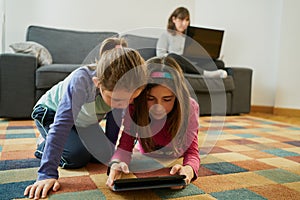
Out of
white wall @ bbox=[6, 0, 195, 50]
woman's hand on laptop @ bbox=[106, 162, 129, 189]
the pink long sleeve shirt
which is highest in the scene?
white wall @ bbox=[6, 0, 195, 50]

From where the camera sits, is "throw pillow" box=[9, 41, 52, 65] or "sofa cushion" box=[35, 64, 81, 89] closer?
"sofa cushion" box=[35, 64, 81, 89]

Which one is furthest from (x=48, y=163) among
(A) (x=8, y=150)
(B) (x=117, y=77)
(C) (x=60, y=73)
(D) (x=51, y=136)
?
(C) (x=60, y=73)

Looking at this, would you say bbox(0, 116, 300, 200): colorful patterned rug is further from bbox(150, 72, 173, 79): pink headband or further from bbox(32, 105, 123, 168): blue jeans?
bbox(150, 72, 173, 79): pink headband

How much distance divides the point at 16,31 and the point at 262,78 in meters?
2.34

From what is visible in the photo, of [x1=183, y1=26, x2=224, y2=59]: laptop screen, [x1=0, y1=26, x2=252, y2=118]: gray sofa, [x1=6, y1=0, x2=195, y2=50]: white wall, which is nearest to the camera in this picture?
[x1=0, y1=26, x2=252, y2=118]: gray sofa

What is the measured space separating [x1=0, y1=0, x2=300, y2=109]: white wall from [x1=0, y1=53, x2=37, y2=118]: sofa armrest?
0.89 metres

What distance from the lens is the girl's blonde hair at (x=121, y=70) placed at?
2.07 feet

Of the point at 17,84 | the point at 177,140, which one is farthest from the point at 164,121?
the point at 17,84

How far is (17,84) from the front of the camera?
1.80 metres

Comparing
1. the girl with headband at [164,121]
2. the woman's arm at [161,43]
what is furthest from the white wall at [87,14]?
the girl with headband at [164,121]

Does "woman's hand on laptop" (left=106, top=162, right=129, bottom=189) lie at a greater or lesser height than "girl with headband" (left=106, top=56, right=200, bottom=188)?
lesser

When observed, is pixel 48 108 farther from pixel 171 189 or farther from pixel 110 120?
pixel 171 189

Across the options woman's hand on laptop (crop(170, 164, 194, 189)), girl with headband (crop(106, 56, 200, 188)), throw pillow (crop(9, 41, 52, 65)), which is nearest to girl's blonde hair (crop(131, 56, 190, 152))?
girl with headband (crop(106, 56, 200, 188))

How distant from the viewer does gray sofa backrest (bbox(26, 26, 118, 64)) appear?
2291 mm
